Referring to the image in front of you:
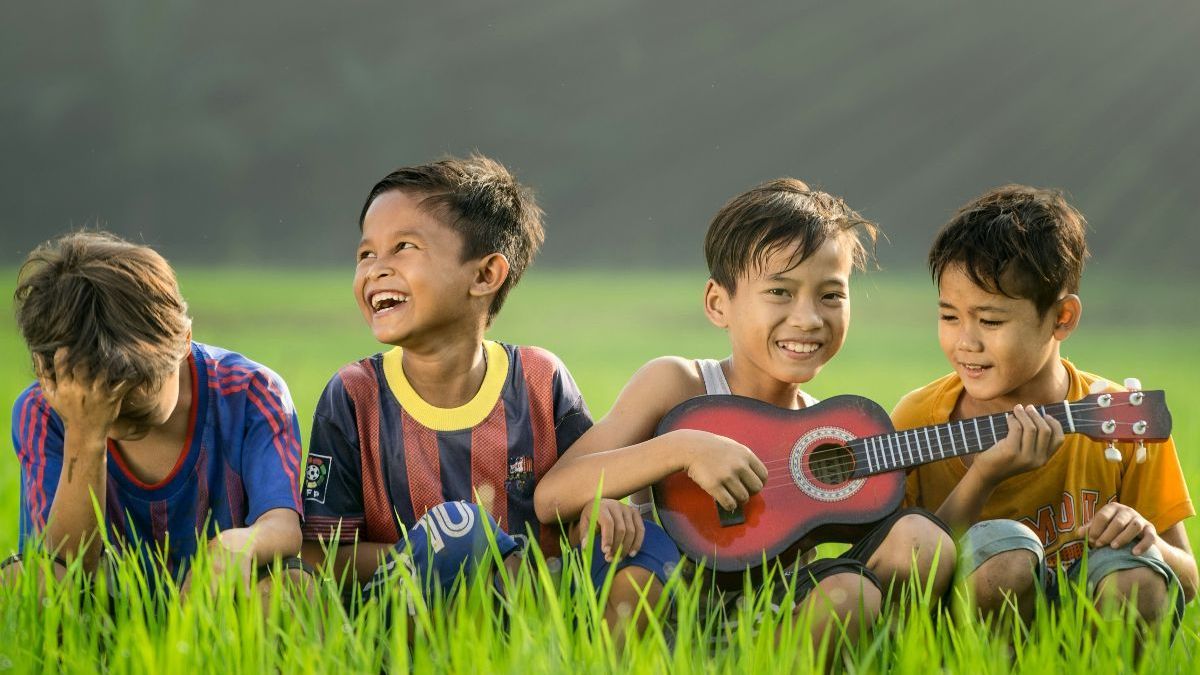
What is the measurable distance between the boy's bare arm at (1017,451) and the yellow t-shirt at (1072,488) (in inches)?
9.9

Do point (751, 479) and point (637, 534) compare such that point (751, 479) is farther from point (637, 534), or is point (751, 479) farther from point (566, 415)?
point (566, 415)

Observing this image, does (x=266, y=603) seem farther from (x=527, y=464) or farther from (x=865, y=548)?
(x=865, y=548)

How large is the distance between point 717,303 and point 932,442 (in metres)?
0.81

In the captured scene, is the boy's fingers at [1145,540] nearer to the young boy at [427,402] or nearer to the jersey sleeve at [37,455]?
the young boy at [427,402]

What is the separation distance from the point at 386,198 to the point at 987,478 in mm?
1859

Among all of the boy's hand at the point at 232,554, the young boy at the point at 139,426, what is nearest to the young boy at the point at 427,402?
the young boy at the point at 139,426

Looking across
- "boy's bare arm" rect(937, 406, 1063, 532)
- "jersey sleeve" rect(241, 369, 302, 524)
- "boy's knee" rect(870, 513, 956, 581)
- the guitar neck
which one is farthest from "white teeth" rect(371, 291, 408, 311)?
"boy's bare arm" rect(937, 406, 1063, 532)

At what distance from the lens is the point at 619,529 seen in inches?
124

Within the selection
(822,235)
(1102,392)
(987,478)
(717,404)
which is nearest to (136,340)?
(717,404)

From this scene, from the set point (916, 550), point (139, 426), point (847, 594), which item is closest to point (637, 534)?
point (847, 594)

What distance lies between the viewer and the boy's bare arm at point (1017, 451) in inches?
A: 123

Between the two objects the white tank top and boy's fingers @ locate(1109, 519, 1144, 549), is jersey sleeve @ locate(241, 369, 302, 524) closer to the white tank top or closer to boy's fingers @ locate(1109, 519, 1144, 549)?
the white tank top

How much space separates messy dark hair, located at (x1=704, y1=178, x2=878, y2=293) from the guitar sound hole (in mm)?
536

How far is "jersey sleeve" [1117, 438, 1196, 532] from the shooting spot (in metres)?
3.34
